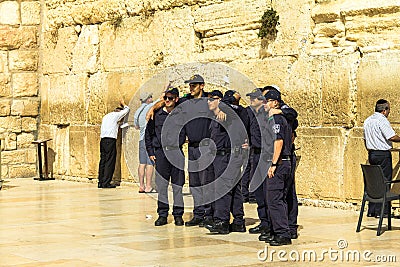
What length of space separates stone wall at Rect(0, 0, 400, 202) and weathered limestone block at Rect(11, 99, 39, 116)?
0.05 metres

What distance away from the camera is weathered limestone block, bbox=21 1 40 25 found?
18.4m

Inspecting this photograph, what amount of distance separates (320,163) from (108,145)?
4881 millimetres

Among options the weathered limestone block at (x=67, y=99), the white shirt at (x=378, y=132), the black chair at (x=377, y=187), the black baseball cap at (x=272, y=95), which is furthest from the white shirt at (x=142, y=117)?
the black chair at (x=377, y=187)

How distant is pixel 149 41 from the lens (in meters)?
15.7

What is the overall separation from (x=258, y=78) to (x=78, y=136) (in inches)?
210

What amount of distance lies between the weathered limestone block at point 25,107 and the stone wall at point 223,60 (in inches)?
1.8

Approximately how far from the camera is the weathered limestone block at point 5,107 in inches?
718

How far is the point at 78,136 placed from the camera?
1741 cm

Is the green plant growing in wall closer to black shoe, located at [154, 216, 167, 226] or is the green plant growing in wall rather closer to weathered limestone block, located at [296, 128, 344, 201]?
weathered limestone block, located at [296, 128, 344, 201]

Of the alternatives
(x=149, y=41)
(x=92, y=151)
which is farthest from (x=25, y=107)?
(x=149, y=41)

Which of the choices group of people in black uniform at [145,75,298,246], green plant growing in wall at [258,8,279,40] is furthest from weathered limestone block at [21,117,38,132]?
group of people in black uniform at [145,75,298,246]

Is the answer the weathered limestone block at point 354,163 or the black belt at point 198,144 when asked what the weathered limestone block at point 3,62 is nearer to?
the black belt at point 198,144

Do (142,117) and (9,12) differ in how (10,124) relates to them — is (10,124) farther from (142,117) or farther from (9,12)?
(142,117)

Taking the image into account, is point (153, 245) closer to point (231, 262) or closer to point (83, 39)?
point (231, 262)
